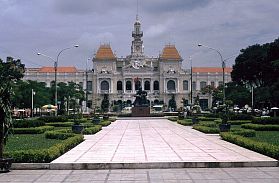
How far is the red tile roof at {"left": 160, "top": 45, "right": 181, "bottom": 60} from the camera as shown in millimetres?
147450

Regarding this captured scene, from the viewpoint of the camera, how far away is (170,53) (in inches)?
5891

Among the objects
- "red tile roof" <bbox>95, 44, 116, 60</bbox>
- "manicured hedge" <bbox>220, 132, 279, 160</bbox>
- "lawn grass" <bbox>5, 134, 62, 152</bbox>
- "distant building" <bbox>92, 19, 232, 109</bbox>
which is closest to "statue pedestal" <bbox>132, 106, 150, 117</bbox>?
"manicured hedge" <bbox>220, 132, 279, 160</bbox>

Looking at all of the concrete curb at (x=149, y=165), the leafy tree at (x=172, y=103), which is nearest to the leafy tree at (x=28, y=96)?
the concrete curb at (x=149, y=165)

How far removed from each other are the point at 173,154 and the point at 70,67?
137m

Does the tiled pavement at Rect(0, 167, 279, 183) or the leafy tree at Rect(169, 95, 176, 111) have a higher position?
the leafy tree at Rect(169, 95, 176, 111)

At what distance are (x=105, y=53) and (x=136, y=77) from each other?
14.9 meters

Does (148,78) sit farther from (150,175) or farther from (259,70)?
(150,175)

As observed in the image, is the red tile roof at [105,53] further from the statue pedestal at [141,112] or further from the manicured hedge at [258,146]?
the manicured hedge at [258,146]

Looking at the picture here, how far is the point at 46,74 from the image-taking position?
141 meters

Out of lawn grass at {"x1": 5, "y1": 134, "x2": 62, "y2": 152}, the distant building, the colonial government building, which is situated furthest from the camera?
the distant building

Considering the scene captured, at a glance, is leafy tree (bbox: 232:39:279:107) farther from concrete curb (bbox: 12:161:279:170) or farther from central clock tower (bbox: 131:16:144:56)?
central clock tower (bbox: 131:16:144:56)

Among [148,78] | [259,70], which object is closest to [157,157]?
[259,70]

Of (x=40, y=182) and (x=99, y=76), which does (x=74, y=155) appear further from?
(x=99, y=76)

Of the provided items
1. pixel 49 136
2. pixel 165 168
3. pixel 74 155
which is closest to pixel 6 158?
pixel 74 155
